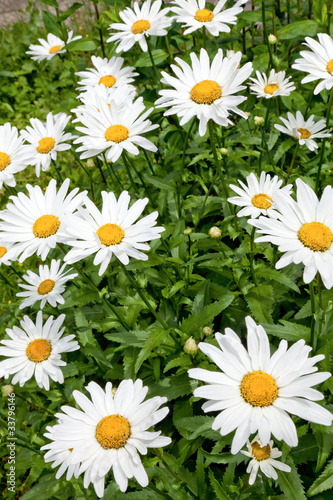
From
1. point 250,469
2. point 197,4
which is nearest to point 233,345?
point 250,469

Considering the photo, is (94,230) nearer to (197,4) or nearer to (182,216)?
(182,216)

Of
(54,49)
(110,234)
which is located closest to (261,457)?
(110,234)

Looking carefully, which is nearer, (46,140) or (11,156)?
(11,156)

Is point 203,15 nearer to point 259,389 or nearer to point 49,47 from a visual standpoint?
point 49,47

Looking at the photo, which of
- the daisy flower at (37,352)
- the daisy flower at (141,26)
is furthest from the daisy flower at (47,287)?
the daisy flower at (141,26)

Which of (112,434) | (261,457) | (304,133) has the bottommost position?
(261,457)

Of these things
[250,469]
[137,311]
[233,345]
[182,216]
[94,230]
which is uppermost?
[182,216]
